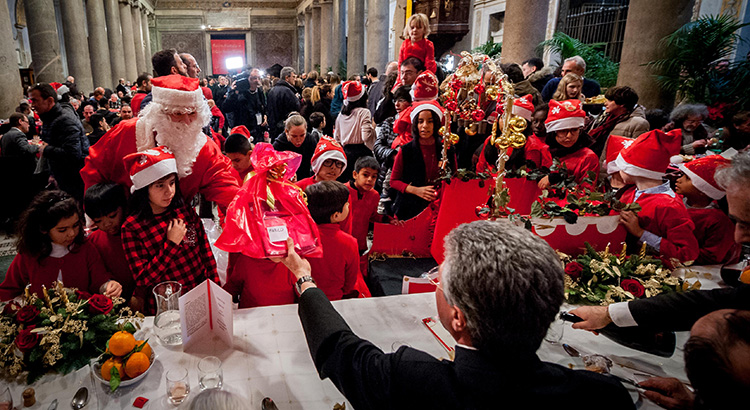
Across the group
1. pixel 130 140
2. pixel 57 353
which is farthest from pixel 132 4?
pixel 57 353

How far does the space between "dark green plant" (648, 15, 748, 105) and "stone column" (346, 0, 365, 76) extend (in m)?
11.2

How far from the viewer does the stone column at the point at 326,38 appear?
19.8 metres

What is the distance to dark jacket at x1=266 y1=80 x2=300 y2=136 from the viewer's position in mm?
7059

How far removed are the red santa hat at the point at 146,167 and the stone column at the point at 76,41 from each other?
13.9 meters

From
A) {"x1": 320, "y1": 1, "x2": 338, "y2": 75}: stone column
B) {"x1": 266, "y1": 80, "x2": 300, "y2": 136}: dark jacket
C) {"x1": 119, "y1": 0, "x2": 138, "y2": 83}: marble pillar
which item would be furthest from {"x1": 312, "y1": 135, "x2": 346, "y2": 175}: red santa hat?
{"x1": 119, "y1": 0, "x2": 138, "y2": 83}: marble pillar

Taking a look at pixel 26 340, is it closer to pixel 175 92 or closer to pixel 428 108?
pixel 175 92

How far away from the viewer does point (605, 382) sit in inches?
39.8

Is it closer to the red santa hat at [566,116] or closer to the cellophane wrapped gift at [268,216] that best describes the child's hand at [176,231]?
the cellophane wrapped gift at [268,216]

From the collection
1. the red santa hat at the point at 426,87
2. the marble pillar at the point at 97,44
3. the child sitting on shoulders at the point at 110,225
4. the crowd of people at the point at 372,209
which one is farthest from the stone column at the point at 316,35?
the child sitting on shoulders at the point at 110,225

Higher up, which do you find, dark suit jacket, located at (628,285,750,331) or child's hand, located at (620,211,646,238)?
child's hand, located at (620,211,646,238)

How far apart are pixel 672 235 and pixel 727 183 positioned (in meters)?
0.86

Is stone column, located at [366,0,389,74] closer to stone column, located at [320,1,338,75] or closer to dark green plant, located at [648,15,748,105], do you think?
stone column, located at [320,1,338,75]

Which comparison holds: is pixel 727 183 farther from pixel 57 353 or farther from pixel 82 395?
pixel 57 353

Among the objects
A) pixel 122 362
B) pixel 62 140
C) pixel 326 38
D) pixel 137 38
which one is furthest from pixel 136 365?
pixel 137 38
